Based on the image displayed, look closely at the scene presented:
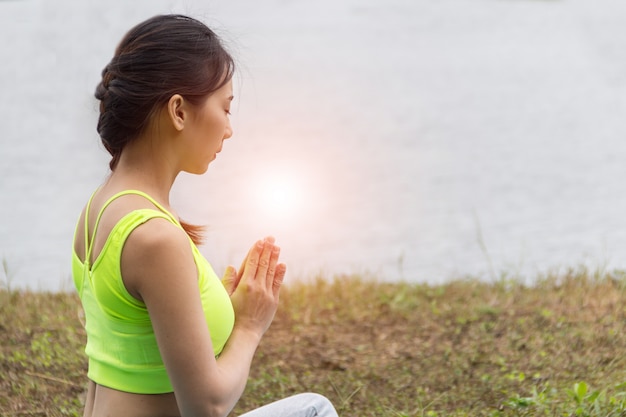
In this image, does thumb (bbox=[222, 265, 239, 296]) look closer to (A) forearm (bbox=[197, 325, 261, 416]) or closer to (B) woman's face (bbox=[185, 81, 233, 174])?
(A) forearm (bbox=[197, 325, 261, 416])

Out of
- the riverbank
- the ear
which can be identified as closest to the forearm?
the ear

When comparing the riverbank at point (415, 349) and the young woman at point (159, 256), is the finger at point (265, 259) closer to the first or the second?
the young woman at point (159, 256)

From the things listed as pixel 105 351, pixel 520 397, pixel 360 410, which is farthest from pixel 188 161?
pixel 520 397

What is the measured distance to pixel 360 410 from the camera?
3812 mm

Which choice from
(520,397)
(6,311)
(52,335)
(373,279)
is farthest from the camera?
(373,279)

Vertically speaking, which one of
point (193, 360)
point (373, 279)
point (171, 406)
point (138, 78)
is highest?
point (138, 78)

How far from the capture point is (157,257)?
1.73m

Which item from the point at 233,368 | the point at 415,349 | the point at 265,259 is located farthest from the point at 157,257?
the point at 415,349

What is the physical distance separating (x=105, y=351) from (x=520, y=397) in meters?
2.36

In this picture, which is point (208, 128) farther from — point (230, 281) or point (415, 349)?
point (415, 349)

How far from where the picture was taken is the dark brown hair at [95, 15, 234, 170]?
74.7 inches

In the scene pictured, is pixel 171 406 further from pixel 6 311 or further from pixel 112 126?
pixel 6 311

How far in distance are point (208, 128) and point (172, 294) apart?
426mm

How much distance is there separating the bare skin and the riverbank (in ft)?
5.44
